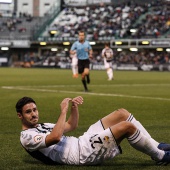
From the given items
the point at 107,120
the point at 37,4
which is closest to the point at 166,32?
the point at 37,4

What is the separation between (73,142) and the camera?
740 cm

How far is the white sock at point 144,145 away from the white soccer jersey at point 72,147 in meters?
0.24

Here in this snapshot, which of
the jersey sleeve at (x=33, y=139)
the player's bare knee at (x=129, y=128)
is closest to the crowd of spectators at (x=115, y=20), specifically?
the player's bare knee at (x=129, y=128)

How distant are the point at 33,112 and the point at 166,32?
59624mm

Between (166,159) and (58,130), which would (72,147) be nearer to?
(58,130)

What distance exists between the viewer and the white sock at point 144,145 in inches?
284

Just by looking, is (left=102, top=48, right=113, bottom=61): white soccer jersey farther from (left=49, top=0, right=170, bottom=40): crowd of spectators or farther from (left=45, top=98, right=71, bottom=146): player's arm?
(left=45, top=98, right=71, bottom=146): player's arm

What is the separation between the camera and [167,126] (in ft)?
39.4

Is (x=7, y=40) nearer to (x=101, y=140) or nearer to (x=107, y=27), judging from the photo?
(x=107, y=27)

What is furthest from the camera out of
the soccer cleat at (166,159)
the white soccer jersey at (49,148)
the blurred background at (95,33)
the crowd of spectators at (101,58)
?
the blurred background at (95,33)

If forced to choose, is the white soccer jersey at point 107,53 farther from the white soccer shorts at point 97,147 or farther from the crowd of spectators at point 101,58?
the white soccer shorts at point 97,147

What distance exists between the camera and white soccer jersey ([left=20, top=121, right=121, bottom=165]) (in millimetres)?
7137

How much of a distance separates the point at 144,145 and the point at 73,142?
947 millimetres

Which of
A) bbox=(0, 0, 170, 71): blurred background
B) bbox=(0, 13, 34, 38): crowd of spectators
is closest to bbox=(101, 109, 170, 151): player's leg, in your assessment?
bbox=(0, 0, 170, 71): blurred background
